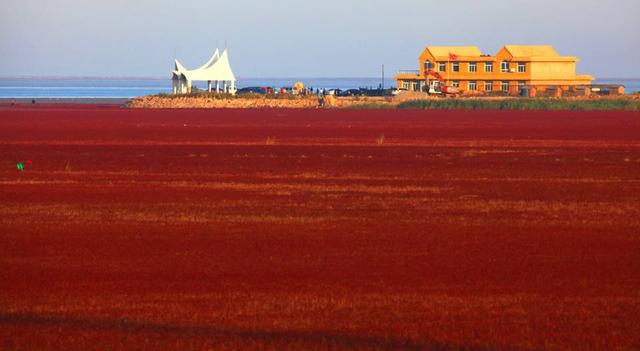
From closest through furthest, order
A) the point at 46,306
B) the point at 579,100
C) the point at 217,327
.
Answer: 1. the point at 217,327
2. the point at 46,306
3. the point at 579,100

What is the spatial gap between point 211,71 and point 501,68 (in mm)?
27486

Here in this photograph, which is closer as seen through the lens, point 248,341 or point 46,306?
point 248,341

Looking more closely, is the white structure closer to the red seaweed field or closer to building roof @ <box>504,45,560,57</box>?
building roof @ <box>504,45,560,57</box>

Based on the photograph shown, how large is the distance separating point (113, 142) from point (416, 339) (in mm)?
34184

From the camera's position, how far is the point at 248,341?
12.4 metres

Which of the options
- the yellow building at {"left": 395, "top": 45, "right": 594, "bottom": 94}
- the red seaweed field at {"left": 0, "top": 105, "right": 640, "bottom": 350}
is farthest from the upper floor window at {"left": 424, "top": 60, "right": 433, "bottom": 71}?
the red seaweed field at {"left": 0, "top": 105, "right": 640, "bottom": 350}

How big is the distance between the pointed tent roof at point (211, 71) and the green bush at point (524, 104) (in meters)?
26.5

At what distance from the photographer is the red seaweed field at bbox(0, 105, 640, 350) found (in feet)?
42.4

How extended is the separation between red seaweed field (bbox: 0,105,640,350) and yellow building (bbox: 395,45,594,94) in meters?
79.3

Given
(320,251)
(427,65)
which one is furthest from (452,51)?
(320,251)

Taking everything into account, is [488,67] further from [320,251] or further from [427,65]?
[320,251]

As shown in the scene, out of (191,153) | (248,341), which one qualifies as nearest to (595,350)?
(248,341)

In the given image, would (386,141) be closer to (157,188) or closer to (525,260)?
(157,188)

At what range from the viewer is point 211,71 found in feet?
395
